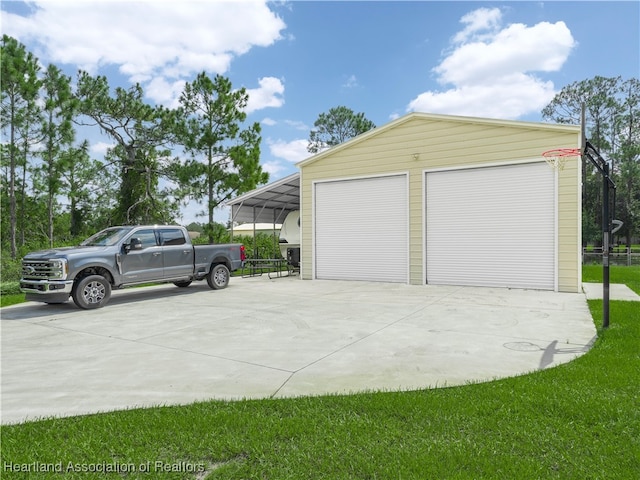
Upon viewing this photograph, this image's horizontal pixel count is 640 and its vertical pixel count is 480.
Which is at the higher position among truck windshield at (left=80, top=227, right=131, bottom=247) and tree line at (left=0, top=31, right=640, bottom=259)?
tree line at (left=0, top=31, right=640, bottom=259)

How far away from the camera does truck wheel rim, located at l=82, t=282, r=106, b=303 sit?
330 inches

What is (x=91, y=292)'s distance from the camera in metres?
8.46

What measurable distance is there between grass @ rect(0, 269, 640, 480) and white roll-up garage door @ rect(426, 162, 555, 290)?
24.6 ft

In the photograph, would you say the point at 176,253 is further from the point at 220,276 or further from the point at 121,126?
the point at 121,126

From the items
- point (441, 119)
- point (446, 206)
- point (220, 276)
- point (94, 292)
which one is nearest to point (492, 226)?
point (446, 206)

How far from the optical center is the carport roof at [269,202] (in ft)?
49.9

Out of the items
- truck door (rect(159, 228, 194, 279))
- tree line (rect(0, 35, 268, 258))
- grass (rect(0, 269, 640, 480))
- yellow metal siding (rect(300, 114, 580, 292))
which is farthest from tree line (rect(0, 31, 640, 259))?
grass (rect(0, 269, 640, 480))

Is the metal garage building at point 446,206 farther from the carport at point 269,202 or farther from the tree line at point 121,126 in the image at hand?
the tree line at point 121,126

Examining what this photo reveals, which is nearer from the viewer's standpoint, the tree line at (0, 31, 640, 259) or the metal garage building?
the metal garage building

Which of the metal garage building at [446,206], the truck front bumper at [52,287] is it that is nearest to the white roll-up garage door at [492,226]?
the metal garage building at [446,206]

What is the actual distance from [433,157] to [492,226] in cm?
262

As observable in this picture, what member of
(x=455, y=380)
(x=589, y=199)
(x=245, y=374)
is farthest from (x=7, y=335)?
(x=589, y=199)

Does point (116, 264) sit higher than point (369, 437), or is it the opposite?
point (116, 264)

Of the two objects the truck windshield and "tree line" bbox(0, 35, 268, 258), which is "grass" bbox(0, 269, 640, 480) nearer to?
the truck windshield
